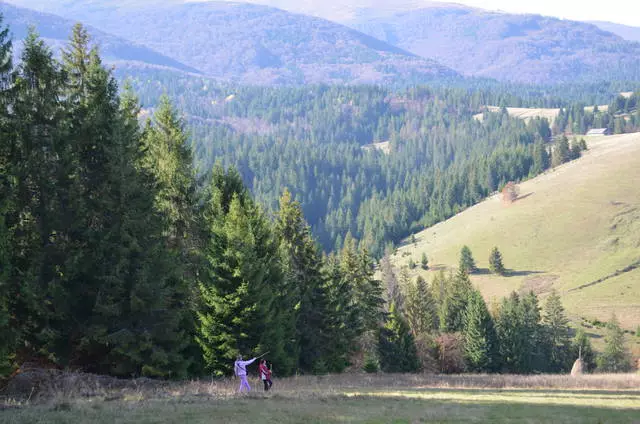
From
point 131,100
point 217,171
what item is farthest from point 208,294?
point 131,100

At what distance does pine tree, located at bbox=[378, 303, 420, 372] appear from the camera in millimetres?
56312

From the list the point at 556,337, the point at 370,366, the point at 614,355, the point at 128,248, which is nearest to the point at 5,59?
the point at 128,248

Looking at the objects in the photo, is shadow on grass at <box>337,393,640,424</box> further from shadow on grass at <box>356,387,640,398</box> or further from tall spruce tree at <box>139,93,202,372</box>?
tall spruce tree at <box>139,93,202,372</box>

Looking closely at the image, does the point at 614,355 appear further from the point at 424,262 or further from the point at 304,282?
the point at 424,262

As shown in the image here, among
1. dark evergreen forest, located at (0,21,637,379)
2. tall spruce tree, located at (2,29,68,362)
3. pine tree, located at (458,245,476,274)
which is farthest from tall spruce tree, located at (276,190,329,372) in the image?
pine tree, located at (458,245,476,274)

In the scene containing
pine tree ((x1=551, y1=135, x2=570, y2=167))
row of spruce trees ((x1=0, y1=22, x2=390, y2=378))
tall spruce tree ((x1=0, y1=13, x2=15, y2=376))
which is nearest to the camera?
tall spruce tree ((x1=0, y1=13, x2=15, y2=376))

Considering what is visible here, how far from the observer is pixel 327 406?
18.8 metres

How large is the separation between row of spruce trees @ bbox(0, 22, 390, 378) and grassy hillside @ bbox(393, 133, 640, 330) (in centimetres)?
7507

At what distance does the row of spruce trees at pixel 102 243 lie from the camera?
72.4ft

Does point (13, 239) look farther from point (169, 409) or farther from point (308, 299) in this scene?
point (308, 299)

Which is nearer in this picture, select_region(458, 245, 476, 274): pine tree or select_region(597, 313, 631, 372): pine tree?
select_region(597, 313, 631, 372): pine tree

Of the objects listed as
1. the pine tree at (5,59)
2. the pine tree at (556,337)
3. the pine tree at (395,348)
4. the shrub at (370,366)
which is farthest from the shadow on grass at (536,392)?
the pine tree at (556,337)

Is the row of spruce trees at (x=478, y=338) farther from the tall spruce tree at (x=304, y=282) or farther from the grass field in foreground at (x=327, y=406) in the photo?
the grass field in foreground at (x=327, y=406)

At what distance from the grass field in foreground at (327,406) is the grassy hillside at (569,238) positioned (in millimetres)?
71964
